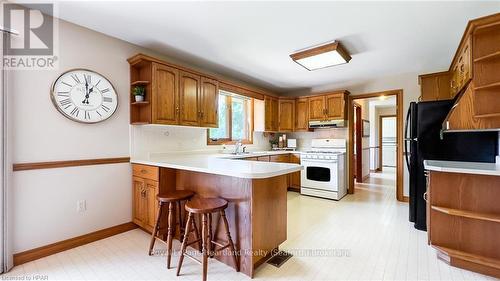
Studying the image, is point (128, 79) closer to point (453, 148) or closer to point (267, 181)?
point (267, 181)

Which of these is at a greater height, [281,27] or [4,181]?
[281,27]

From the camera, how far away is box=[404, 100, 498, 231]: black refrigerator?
91.9 inches

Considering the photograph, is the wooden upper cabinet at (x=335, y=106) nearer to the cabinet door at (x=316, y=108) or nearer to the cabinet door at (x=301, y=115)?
the cabinet door at (x=316, y=108)

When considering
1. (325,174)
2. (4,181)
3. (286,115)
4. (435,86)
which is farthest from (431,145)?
(4,181)

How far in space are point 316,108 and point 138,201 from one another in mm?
3773

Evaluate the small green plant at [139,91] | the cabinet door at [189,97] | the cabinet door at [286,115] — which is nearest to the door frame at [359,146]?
the cabinet door at [286,115]

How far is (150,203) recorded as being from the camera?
2.49m

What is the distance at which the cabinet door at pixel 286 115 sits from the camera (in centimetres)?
509

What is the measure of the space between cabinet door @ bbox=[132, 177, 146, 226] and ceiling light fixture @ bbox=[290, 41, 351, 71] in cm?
261

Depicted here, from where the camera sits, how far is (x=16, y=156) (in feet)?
6.52

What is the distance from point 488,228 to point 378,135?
6698mm

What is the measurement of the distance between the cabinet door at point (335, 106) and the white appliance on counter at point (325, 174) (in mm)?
585

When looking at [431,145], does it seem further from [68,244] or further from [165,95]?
[68,244]

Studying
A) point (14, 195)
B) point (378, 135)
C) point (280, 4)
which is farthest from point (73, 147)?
point (378, 135)
